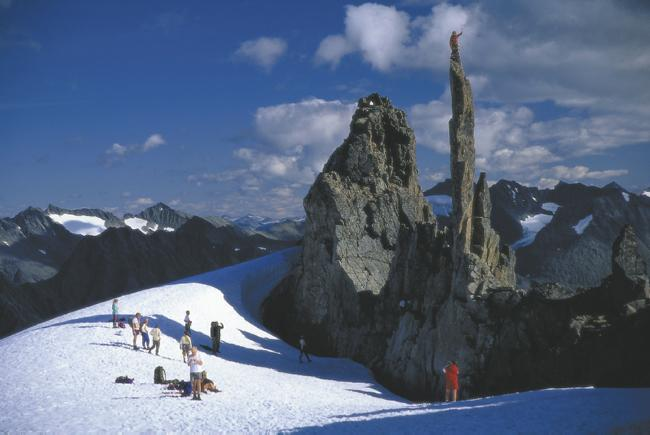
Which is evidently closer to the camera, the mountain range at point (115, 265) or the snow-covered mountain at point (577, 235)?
the mountain range at point (115, 265)

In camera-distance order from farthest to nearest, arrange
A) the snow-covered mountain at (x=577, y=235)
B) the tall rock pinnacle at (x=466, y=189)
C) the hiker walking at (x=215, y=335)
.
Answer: the snow-covered mountain at (x=577, y=235) → the tall rock pinnacle at (x=466, y=189) → the hiker walking at (x=215, y=335)

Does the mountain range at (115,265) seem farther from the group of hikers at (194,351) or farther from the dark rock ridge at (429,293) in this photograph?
the group of hikers at (194,351)

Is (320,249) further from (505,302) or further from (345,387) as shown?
(505,302)

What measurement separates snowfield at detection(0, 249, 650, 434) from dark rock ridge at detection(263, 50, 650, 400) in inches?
169

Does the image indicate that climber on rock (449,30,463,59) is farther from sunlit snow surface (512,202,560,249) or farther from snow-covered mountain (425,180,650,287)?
sunlit snow surface (512,202,560,249)

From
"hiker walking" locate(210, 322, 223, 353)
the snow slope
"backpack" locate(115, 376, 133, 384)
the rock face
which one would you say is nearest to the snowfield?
"backpack" locate(115, 376, 133, 384)

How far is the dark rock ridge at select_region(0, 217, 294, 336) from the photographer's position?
369ft

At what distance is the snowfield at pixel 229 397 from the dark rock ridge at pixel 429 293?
4.29 m

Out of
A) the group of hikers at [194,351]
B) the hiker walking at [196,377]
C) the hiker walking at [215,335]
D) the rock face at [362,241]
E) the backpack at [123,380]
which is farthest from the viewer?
the rock face at [362,241]

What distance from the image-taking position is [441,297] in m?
35.3

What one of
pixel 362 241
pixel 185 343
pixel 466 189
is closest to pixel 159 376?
pixel 185 343

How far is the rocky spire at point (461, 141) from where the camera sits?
36594mm

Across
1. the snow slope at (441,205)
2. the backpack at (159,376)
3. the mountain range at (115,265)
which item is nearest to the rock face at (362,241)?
the backpack at (159,376)

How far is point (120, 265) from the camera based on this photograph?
122062mm
